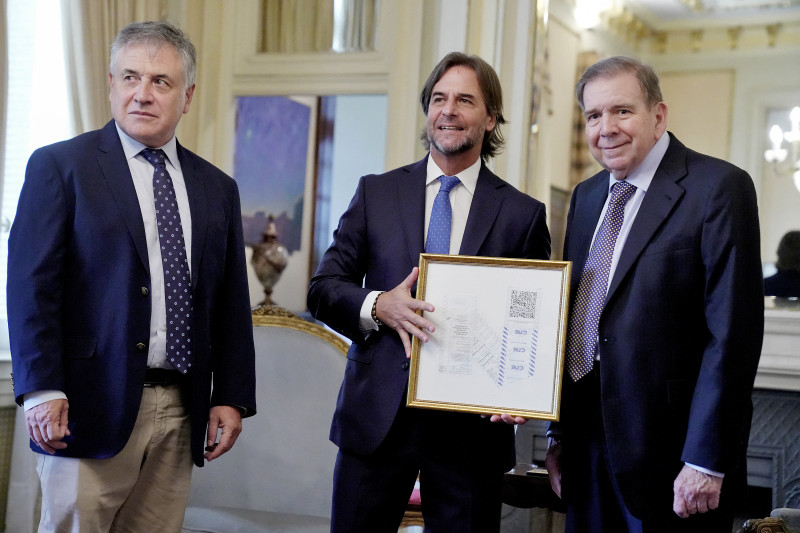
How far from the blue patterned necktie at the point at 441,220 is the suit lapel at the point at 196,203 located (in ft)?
1.76

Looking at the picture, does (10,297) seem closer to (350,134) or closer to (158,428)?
(158,428)

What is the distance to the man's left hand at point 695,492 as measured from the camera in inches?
72.7

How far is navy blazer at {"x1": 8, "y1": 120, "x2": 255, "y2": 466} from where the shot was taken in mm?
1871

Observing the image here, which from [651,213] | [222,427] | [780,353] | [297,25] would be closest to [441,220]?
[651,213]

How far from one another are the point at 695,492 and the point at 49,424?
4.37ft

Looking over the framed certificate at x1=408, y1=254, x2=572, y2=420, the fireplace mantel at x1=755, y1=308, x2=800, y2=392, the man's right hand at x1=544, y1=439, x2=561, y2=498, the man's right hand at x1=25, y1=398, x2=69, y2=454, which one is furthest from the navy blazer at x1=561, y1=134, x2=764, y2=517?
the fireplace mantel at x1=755, y1=308, x2=800, y2=392

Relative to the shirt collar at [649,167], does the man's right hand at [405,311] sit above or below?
below

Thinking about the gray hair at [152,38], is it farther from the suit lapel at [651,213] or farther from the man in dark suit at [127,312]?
the suit lapel at [651,213]

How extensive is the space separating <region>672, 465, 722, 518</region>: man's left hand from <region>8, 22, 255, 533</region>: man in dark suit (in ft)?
3.35

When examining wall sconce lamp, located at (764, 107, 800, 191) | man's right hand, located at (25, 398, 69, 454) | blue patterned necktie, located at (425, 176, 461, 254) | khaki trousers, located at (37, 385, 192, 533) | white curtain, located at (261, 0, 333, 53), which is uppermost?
white curtain, located at (261, 0, 333, 53)

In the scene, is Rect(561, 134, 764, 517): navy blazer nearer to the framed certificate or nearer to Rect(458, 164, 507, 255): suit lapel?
the framed certificate

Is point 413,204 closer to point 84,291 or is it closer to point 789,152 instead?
point 84,291

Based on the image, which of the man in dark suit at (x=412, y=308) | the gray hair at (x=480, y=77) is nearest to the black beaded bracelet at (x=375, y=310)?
the man in dark suit at (x=412, y=308)

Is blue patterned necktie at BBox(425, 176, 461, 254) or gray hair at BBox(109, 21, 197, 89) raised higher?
gray hair at BBox(109, 21, 197, 89)
